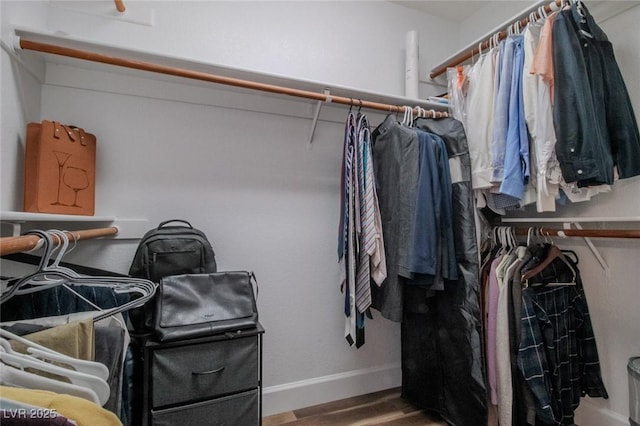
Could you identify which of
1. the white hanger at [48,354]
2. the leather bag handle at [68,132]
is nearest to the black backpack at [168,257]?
the leather bag handle at [68,132]

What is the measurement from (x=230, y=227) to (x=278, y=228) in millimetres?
268

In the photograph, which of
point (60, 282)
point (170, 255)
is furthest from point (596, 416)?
point (60, 282)

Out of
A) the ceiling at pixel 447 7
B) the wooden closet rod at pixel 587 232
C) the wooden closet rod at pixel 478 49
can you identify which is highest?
the ceiling at pixel 447 7

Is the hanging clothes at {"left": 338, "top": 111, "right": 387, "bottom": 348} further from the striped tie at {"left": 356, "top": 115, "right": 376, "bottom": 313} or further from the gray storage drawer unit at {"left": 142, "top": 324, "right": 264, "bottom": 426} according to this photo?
the gray storage drawer unit at {"left": 142, "top": 324, "right": 264, "bottom": 426}

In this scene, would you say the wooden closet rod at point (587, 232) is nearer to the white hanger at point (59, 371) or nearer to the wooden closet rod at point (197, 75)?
the wooden closet rod at point (197, 75)

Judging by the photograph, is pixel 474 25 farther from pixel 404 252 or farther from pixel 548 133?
pixel 404 252

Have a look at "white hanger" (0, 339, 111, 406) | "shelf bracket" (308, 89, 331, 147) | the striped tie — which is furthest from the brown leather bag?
the striped tie

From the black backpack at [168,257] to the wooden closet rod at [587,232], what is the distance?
1618mm

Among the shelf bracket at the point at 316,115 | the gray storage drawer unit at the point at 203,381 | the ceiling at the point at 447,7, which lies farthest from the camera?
the ceiling at the point at 447,7

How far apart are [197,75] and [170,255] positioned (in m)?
0.78

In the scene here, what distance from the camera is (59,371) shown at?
59cm

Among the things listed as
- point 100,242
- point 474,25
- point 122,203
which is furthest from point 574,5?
point 100,242

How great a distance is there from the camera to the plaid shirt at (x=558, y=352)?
4.43 feet

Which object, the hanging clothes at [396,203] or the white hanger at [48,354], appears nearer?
the white hanger at [48,354]
